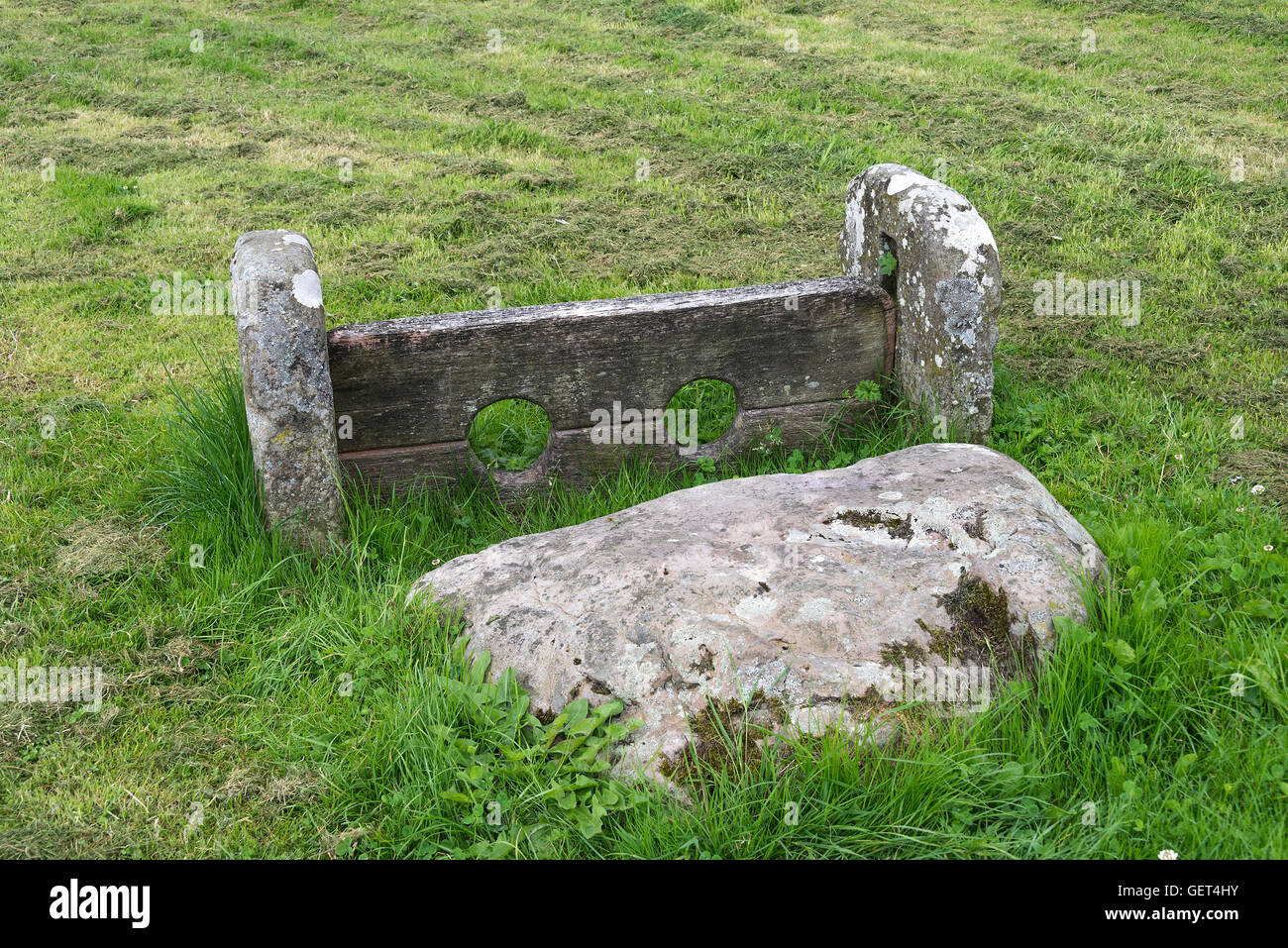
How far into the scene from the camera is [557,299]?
6613 millimetres

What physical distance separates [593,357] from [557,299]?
212 centimetres

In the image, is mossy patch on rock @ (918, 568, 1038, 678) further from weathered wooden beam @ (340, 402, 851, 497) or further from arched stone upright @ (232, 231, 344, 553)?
arched stone upright @ (232, 231, 344, 553)

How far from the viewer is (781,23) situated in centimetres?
1288

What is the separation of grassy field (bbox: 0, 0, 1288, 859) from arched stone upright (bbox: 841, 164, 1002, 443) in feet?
0.90

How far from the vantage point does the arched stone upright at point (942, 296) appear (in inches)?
180

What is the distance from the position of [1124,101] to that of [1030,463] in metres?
6.70

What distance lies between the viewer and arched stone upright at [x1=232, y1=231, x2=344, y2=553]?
12.8 feet

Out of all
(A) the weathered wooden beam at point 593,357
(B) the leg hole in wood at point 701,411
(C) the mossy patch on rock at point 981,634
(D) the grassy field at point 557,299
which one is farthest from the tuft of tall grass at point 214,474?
(C) the mossy patch on rock at point 981,634

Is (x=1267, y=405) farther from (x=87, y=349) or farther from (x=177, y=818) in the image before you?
(x=87, y=349)

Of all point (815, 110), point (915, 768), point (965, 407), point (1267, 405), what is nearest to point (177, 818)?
point (915, 768)

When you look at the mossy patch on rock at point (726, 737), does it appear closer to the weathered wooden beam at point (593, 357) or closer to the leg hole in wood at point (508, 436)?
the weathered wooden beam at point (593, 357)

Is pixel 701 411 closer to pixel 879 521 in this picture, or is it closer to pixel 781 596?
pixel 879 521

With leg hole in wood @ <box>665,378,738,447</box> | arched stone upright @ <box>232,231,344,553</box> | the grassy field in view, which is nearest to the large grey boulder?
the grassy field
